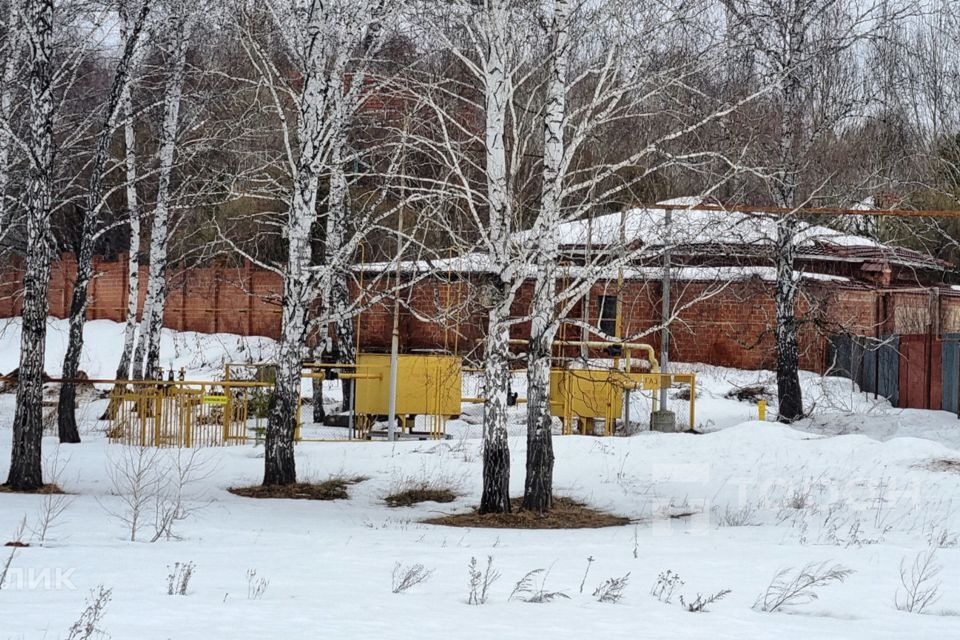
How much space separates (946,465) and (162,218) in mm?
14307

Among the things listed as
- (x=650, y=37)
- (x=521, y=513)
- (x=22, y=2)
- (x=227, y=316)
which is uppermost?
(x=22, y=2)

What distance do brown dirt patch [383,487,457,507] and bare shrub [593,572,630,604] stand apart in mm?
5810

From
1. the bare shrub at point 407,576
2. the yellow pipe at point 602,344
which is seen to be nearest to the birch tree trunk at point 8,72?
the yellow pipe at point 602,344

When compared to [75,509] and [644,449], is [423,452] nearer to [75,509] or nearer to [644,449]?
[644,449]

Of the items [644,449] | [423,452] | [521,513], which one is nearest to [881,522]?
[521,513]

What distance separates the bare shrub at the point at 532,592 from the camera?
7418mm

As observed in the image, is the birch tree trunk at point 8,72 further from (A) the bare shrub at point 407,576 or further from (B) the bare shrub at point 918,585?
(B) the bare shrub at point 918,585

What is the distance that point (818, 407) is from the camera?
23.3 meters

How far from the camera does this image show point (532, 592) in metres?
7.64

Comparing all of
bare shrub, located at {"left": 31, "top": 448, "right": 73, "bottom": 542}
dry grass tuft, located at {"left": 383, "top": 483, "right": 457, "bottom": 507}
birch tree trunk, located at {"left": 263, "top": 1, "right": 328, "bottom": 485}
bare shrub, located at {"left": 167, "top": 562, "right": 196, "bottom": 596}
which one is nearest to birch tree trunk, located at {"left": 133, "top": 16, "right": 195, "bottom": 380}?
birch tree trunk, located at {"left": 263, "top": 1, "right": 328, "bottom": 485}

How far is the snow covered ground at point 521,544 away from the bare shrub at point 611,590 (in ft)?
0.24

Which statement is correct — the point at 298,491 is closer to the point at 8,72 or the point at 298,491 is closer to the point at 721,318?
the point at 8,72

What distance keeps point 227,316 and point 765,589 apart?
2973 centimetres

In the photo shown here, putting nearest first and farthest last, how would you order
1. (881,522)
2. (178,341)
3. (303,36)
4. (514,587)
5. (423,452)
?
(514,587) < (881,522) < (303,36) < (423,452) < (178,341)
